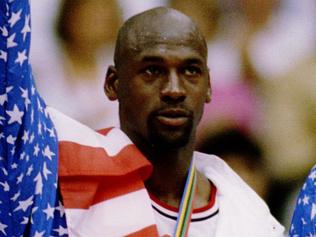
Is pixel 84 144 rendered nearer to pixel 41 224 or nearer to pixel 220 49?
pixel 41 224

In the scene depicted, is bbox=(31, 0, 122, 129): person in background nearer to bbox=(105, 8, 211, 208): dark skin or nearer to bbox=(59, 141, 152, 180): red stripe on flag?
bbox=(105, 8, 211, 208): dark skin

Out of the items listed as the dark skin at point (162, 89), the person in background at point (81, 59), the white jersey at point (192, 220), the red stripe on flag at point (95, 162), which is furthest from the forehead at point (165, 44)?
the person in background at point (81, 59)

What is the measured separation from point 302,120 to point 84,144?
4.25ft

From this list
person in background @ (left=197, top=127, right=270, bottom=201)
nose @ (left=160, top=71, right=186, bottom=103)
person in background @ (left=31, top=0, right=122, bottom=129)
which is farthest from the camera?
Result: person in background @ (left=197, top=127, right=270, bottom=201)

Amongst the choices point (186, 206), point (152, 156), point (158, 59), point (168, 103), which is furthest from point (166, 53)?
point (186, 206)

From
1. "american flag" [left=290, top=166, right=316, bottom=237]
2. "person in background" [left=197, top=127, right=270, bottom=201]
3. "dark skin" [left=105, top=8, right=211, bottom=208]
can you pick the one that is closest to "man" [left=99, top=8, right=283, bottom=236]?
"dark skin" [left=105, top=8, right=211, bottom=208]

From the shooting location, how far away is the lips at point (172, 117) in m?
2.01

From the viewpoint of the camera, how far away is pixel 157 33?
82.9 inches

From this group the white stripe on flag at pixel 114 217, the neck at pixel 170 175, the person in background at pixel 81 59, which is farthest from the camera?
the person in background at pixel 81 59

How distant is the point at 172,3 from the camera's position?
2.95 meters

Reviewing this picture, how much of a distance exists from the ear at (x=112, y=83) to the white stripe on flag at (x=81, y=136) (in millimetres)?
149

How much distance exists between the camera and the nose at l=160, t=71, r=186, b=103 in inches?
79.1

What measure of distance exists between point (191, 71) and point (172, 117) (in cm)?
14

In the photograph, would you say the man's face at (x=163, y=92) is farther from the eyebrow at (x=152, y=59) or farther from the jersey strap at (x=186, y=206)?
the jersey strap at (x=186, y=206)
